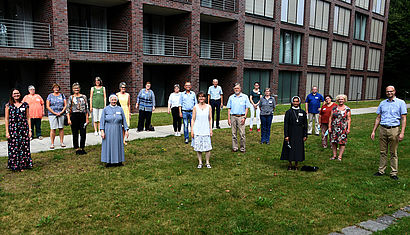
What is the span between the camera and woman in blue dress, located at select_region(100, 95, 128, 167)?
25.1 feet

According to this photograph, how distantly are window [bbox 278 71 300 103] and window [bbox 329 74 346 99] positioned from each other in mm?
5423

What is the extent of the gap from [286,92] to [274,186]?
23.4m

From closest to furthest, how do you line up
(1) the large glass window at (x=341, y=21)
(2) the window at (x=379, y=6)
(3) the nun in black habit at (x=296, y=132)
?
(3) the nun in black habit at (x=296, y=132)
(1) the large glass window at (x=341, y=21)
(2) the window at (x=379, y=6)

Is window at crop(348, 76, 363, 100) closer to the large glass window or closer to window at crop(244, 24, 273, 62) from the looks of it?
the large glass window

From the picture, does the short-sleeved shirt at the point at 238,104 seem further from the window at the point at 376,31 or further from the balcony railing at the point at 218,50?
the window at the point at 376,31

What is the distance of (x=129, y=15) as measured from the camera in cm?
1866

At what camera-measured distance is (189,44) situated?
21469mm

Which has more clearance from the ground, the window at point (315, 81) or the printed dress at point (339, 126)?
the window at point (315, 81)

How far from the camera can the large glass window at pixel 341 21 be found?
1254 inches

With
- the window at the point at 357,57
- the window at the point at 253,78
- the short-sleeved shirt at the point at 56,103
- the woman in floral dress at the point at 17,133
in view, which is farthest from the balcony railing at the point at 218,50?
the woman in floral dress at the point at 17,133

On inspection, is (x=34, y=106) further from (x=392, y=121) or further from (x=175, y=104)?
(x=392, y=121)

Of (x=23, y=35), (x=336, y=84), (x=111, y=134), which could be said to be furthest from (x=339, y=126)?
(x=336, y=84)

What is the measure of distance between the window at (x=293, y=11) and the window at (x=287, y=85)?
4.39m

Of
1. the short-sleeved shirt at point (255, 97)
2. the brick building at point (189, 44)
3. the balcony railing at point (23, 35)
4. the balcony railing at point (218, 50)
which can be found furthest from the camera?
the balcony railing at point (218, 50)
